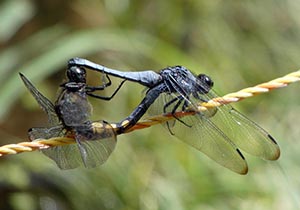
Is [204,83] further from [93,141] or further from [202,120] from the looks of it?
[93,141]

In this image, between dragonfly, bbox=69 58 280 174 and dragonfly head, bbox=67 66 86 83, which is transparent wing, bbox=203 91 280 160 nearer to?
dragonfly, bbox=69 58 280 174

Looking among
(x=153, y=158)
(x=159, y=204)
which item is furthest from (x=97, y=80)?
(x=159, y=204)

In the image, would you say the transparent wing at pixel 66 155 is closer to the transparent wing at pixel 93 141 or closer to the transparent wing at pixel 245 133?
the transparent wing at pixel 93 141

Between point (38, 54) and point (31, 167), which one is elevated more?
point (38, 54)

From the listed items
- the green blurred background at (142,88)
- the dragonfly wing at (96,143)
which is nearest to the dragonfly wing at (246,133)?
the dragonfly wing at (96,143)

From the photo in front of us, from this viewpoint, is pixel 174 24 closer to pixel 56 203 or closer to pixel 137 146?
pixel 137 146

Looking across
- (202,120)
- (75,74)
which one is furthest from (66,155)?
(202,120)

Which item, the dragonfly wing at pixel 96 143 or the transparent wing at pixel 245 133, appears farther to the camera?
the transparent wing at pixel 245 133
